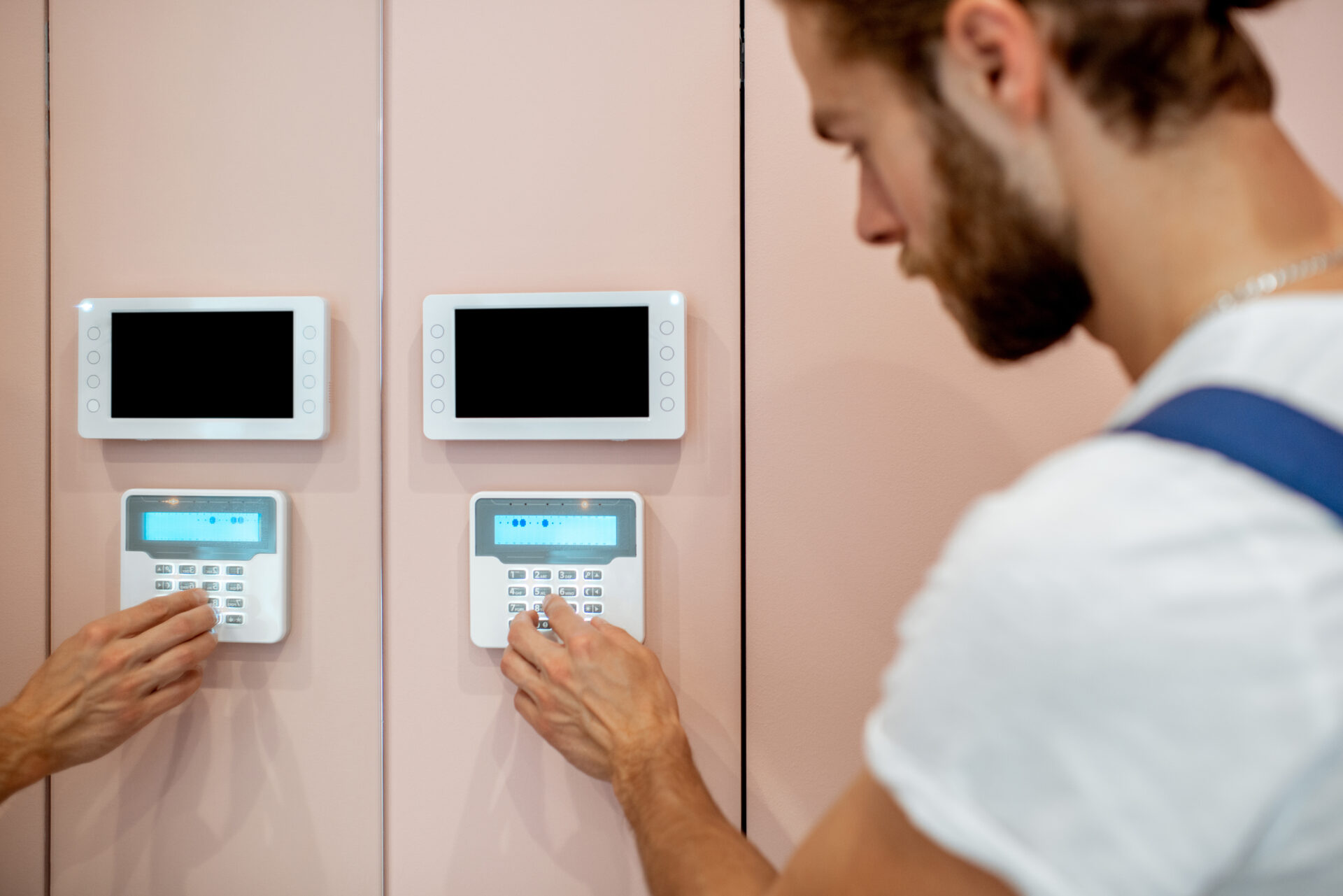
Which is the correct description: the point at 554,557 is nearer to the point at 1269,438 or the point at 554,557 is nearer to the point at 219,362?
the point at 219,362

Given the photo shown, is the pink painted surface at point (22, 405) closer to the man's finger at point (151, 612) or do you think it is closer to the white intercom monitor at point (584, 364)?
the man's finger at point (151, 612)

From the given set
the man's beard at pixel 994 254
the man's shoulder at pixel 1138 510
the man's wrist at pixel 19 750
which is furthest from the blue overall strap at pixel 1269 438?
the man's wrist at pixel 19 750

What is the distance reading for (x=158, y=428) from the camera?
29.2 inches

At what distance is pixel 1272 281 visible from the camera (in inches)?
13.5

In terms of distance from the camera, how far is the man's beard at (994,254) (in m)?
0.39

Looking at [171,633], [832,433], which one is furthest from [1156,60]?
[171,633]

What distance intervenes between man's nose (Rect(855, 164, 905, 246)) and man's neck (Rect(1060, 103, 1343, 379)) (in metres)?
0.11

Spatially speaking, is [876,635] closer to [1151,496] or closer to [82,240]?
[1151,496]

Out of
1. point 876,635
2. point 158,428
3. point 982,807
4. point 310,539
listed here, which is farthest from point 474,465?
point 982,807

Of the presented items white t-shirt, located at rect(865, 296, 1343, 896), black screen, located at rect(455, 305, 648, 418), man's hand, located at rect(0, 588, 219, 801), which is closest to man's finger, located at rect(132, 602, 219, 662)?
man's hand, located at rect(0, 588, 219, 801)

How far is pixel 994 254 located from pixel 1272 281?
0.12 m

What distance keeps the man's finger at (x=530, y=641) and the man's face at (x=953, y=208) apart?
452 mm

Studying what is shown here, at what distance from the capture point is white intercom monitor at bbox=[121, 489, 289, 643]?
2.43 feet

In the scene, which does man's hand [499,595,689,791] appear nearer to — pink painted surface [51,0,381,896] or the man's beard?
pink painted surface [51,0,381,896]
